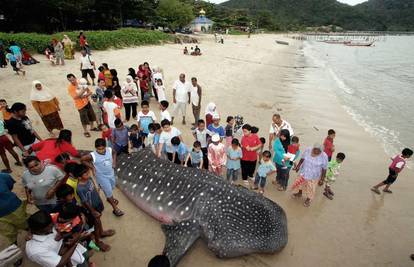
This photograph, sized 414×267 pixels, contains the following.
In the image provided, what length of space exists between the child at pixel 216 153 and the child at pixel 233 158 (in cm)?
15

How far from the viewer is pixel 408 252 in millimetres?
5180

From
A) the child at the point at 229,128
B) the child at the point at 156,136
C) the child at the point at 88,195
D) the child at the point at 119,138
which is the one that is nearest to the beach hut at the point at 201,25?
the child at the point at 229,128

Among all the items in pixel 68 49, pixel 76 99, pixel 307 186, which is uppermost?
pixel 68 49

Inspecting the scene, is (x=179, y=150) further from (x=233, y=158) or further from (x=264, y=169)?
(x=264, y=169)

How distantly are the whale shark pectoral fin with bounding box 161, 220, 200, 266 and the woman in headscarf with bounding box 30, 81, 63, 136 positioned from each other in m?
5.72

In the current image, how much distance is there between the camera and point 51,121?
8.23m

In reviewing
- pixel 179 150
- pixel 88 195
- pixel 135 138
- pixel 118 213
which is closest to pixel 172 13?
pixel 135 138

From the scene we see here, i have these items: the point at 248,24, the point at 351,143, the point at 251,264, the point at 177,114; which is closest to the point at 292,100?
the point at 351,143

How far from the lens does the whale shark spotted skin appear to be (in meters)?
4.47

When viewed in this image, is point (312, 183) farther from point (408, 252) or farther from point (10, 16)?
point (10, 16)

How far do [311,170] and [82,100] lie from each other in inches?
280

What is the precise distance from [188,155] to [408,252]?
16.5ft

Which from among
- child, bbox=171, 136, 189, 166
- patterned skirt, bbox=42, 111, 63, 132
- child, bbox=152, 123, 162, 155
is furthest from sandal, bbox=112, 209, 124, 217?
patterned skirt, bbox=42, 111, 63, 132

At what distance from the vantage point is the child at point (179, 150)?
6336mm
